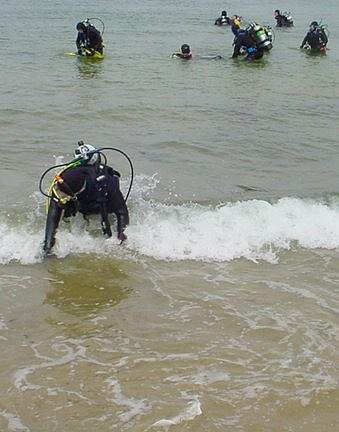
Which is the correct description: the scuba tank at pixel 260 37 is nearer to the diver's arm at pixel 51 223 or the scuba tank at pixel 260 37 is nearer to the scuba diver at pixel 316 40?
the scuba diver at pixel 316 40

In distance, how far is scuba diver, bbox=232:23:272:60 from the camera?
64.7 ft

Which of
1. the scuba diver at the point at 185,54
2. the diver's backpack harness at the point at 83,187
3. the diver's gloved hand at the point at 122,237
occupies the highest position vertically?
the scuba diver at the point at 185,54

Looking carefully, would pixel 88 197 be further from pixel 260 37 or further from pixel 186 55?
pixel 260 37

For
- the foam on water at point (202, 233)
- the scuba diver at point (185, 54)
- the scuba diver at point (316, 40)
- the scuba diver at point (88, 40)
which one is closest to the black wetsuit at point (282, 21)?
the scuba diver at point (316, 40)

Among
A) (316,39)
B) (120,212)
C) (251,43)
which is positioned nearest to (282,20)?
(316,39)

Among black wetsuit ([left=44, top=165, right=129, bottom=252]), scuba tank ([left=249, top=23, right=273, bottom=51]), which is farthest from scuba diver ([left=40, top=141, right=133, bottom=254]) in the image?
scuba tank ([left=249, top=23, right=273, bottom=51])

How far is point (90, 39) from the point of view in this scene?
18922 mm

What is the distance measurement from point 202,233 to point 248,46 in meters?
13.7

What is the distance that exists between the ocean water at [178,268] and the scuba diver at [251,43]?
4.35 meters

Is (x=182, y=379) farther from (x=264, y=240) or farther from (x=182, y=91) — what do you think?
(x=182, y=91)

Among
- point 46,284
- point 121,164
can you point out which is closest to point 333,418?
point 46,284

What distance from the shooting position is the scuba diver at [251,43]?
776 inches

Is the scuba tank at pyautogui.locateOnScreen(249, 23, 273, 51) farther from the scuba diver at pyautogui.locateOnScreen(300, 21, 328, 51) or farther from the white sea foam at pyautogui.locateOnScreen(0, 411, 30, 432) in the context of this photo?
the white sea foam at pyautogui.locateOnScreen(0, 411, 30, 432)

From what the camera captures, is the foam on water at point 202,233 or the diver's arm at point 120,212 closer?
the diver's arm at point 120,212
